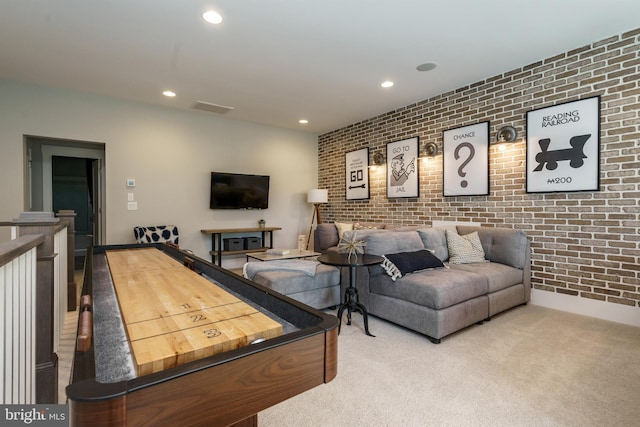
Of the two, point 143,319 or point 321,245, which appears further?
point 321,245

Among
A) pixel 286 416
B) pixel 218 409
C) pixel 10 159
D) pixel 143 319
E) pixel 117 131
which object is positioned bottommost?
pixel 286 416

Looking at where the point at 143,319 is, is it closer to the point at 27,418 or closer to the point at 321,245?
the point at 27,418

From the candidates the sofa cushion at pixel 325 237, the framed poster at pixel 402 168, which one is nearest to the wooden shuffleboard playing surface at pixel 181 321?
the sofa cushion at pixel 325 237

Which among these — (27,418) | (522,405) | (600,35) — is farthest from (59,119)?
(600,35)

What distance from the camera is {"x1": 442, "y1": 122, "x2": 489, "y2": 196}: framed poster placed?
4014 mm

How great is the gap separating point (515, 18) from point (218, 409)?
352cm

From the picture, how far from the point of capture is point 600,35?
3018 millimetres

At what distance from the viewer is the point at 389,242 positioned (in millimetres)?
3303

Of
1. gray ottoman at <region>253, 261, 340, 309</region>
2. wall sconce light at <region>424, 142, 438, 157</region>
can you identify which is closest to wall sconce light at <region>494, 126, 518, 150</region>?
wall sconce light at <region>424, 142, 438, 157</region>

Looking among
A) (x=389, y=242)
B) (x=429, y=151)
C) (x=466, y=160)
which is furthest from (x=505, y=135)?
(x=389, y=242)

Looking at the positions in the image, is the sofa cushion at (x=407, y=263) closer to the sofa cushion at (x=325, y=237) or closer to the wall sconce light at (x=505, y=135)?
the wall sconce light at (x=505, y=135)

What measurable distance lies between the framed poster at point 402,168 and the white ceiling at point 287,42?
85 centimetres

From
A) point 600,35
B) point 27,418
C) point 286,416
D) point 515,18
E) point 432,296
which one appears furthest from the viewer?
point 600,35

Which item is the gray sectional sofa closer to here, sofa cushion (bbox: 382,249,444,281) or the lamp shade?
sofa cushion (bbox: 382,249,444,281)
